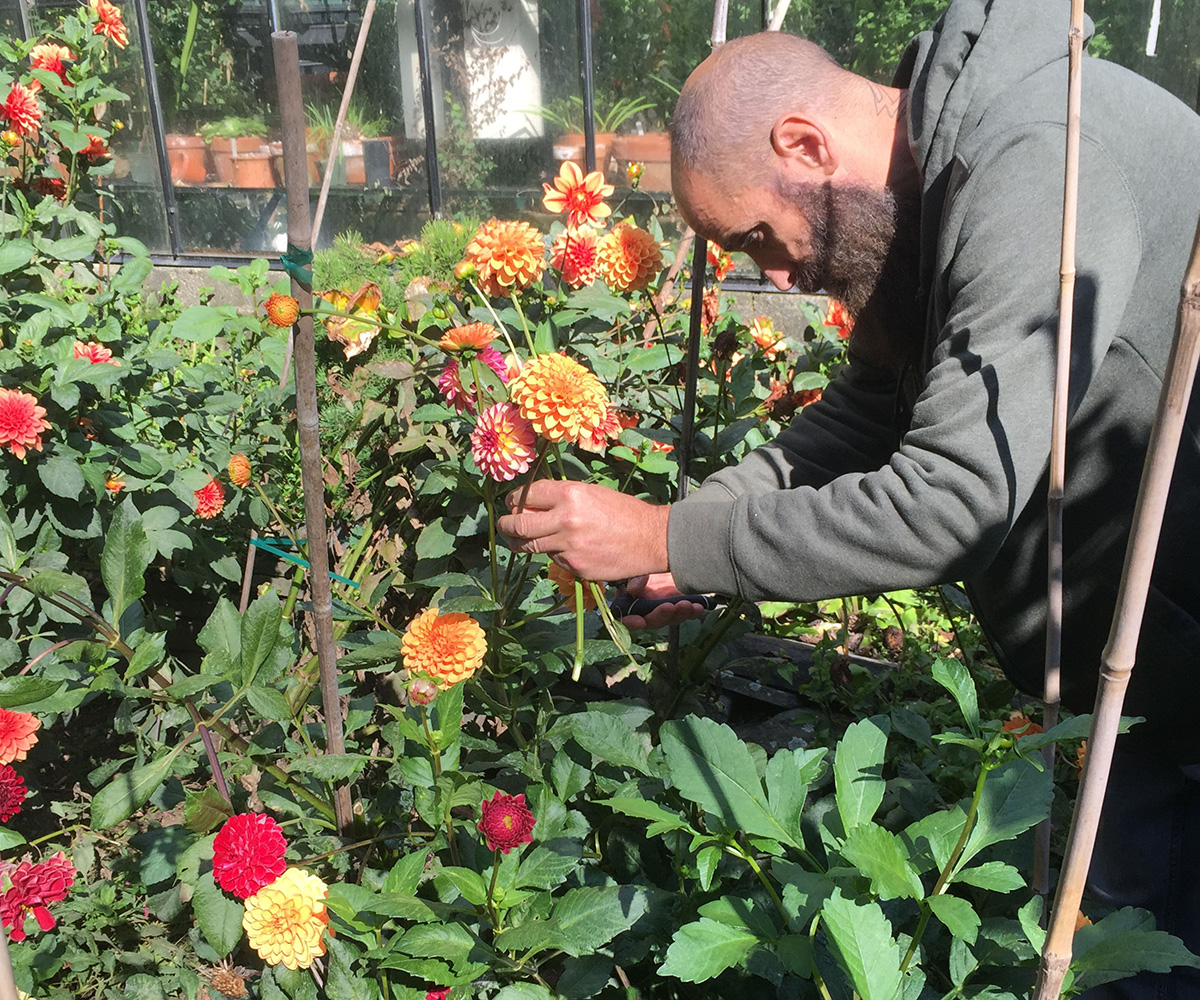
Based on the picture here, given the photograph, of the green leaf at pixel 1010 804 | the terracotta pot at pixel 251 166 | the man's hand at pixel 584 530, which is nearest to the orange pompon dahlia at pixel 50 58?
the man's hand at pixel 584 530

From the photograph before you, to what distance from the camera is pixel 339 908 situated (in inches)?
44.0

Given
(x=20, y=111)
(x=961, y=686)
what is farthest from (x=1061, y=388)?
(x=20, y=111)

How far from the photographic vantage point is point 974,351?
1.09m

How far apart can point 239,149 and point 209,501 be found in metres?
4.95

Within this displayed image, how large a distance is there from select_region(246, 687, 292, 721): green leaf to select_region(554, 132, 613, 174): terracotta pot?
14.4 ft

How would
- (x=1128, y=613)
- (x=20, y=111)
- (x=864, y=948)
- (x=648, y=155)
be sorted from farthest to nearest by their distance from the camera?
(x=648, y=155), (x=20, y=111), (x=864, y=948), (x=1128, y=613)

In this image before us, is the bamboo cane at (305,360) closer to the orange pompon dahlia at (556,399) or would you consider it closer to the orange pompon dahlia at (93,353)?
the orange pompon dahlia at (556,399)

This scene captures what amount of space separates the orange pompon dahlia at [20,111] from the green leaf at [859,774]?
6.72 feet

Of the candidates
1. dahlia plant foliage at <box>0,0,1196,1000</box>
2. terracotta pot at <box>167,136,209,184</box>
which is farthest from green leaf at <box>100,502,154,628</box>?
terracotta pot at <box>167,136,209,184</box>

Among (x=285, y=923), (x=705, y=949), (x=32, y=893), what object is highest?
(x=705, y=949)

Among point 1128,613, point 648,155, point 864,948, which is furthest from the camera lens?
point 648,155

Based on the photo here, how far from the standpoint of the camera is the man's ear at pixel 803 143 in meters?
1.39

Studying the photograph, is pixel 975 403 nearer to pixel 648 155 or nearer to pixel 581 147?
pixel 648 155

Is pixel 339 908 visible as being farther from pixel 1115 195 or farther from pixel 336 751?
pixel 1115 195
